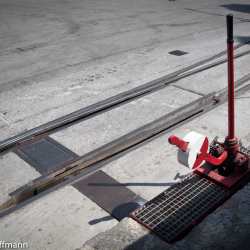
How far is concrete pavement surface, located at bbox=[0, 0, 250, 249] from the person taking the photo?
355 centimetres

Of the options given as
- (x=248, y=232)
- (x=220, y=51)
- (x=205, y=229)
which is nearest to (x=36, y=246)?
(x=205, y=229)

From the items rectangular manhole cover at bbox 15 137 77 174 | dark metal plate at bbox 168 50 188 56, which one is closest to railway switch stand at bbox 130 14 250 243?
rectangular manhole cover at bbox 15 137 77 174

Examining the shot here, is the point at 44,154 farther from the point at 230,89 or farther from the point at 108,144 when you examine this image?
the point at 230,89

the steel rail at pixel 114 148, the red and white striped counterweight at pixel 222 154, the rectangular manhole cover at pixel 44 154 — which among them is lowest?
the steel rail at pixel 114 148

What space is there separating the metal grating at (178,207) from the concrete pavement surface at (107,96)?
0.11 meters

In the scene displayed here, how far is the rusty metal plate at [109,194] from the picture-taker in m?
3.94

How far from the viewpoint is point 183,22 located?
12.9 metres

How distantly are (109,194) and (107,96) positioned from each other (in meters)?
2.96

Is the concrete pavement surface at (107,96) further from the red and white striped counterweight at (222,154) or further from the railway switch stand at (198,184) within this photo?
the red and white striped counterweight at (222,154)

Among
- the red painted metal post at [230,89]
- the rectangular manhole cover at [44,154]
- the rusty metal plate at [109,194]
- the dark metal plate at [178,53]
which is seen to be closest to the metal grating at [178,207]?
the rusty metal plate at [109,194]

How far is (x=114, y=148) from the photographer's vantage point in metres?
5.16

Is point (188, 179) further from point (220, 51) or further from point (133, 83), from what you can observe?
point (220, 51)

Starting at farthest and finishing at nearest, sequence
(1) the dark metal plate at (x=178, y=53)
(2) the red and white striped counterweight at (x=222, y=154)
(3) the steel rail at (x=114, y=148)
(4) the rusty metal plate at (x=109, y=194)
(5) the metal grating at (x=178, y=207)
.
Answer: (1) the dark metal plate at (x=178, y=53), (3) the steel rail at (x=114, y=148), (4) the rusty metal plate at (x=109, y=194), (5) the metal grating at (x=178, y=207), (2) the red and white striped counterweight at (x=222, y=154)

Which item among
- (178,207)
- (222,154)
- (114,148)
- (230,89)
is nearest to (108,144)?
(114,148)
